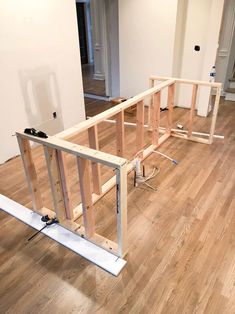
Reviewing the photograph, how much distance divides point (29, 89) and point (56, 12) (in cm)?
105

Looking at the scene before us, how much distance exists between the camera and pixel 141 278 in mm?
1755

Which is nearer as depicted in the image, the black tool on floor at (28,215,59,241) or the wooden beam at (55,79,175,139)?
the wooden beam at (55,79,175,139)

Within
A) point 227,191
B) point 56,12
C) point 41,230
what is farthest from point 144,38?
point 41,230

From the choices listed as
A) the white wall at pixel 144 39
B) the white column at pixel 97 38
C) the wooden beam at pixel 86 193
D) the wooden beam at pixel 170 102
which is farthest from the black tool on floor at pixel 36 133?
the white column at pixel 97 38

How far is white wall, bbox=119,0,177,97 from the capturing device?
13.8 feet

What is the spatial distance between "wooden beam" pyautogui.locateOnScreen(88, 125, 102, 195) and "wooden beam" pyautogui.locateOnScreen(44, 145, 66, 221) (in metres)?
0.43

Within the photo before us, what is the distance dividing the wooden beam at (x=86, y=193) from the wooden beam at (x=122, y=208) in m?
0.28

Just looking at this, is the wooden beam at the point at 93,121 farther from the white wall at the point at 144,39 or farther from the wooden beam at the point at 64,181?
the white wall at the point at 144,39

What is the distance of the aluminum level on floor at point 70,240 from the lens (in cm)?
185

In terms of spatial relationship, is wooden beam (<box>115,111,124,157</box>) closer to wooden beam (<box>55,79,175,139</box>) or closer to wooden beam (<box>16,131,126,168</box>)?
wooden beam (<box>55,79,175,139</box>)

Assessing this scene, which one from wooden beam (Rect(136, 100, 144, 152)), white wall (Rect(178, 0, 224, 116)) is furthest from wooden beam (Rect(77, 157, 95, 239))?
white wall (Rect(178, 0, 224, 116))

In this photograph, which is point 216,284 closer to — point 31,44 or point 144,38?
point 31,44

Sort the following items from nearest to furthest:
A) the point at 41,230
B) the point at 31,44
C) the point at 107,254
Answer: the point at 107,254
the point at 41,230
the point at 31,44

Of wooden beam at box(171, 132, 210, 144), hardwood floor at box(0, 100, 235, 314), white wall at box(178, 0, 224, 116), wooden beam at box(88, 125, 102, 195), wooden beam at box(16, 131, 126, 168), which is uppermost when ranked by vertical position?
white wall at box(178, 0, 224, 116)
